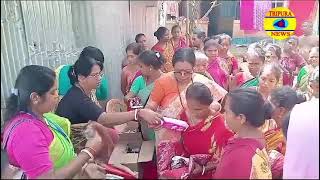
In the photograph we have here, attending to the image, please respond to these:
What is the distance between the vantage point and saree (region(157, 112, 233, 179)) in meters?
1.54

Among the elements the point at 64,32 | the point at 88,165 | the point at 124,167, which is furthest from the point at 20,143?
the point at 64,32

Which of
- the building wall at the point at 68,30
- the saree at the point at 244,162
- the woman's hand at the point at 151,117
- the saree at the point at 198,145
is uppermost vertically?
the building wall at the point at 68,30

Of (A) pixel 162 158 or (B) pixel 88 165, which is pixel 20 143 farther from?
(A) pixel 162 158

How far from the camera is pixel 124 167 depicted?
Result: 136 cm

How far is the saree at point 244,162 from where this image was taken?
1.12 m

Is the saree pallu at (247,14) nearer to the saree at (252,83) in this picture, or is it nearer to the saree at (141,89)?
the saree at (252,83)

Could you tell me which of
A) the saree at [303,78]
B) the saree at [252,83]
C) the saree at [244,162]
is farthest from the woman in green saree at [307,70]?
the saree at [244,162]

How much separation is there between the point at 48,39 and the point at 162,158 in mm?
862

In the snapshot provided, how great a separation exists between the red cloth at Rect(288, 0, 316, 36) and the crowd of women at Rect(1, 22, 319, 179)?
0.09m

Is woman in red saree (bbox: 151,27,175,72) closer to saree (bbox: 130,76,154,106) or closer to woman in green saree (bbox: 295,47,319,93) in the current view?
saree (bbox: 130,76,154,106)

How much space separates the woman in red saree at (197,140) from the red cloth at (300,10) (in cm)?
53

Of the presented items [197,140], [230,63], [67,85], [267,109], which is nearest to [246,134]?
[267,109]

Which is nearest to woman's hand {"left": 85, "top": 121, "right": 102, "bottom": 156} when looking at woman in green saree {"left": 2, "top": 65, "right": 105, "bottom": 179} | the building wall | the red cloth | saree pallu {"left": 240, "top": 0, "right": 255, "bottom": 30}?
woman in green saree {"left": 2, "top": 65, "right": 105, "bottom": 179}

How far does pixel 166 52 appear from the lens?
6.07 ft
